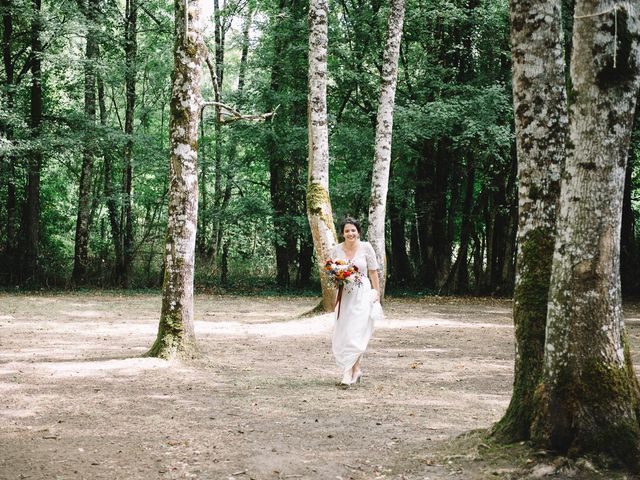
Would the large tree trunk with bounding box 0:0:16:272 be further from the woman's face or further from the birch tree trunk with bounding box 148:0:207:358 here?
the woman's face

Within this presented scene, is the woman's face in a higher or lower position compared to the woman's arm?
higher

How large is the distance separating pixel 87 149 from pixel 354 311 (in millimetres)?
19315

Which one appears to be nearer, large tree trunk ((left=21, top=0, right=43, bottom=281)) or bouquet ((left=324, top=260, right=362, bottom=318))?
bouquet ((left=324, top=260, right=362, bottom=318))

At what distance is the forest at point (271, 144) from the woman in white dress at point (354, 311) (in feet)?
46.5

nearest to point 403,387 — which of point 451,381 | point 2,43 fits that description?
point 451,381

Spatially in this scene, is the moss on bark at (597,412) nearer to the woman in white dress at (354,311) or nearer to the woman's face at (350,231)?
the woman in white dress at (354,311)

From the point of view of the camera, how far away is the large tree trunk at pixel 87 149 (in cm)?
2391

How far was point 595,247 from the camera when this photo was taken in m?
4.17

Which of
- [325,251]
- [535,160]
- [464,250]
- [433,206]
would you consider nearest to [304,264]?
[433,206]

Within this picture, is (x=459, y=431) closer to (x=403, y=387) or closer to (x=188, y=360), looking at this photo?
(x=403, y=387)

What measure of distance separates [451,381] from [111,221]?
21895 millimetres

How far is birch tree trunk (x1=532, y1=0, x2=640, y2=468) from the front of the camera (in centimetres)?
411

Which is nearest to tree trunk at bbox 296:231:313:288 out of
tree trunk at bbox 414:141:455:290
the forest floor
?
tree trunk at bbox 414:141:455:290

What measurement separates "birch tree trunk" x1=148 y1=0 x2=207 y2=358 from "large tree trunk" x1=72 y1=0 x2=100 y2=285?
15483 mm
